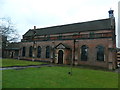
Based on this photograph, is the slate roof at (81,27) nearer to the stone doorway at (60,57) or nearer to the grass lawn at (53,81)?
the stone doorway at (60,57)

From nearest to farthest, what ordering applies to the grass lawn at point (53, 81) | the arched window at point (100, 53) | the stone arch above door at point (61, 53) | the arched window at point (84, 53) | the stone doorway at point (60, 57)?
the grass lawn at point (53, 81) → the arched window at point (100, 53) → the arched window at point (84, 53) → the stone arch above door at point (61, 53) → the stone doorway at point (60, 57)

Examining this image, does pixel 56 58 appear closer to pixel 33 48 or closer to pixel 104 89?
pixel 33 48

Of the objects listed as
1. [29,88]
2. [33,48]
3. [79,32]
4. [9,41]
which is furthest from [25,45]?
[29,88]

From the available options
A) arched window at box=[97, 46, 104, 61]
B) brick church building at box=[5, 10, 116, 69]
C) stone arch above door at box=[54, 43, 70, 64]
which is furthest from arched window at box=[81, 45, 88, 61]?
stone arch above door at box=[54, 43, 70, 64]

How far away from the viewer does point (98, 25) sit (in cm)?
3006

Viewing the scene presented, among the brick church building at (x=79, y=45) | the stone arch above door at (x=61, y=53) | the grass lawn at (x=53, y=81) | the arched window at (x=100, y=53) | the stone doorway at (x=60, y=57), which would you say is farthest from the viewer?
the stone doorway at (x=60, y=57)

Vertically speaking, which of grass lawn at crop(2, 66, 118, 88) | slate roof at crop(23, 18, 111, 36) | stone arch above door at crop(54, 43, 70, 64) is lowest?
grass lawn at crop(2, 66, 118, 88)

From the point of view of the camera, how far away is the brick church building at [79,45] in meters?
24.4

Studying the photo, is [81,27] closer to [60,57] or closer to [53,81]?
[60,57]

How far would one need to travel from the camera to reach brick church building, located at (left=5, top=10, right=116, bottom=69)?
961 inches

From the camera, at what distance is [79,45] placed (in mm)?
27906

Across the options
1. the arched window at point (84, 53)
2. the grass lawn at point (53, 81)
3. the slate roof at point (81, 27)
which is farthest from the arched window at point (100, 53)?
the grass lawn at point (53, 81)

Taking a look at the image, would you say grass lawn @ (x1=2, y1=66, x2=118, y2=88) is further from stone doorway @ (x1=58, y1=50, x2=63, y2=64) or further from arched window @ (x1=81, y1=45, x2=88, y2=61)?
stone doorway @ (x1=58, y1=50, x2=63, y2=64)

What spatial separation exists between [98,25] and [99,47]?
7.73m
